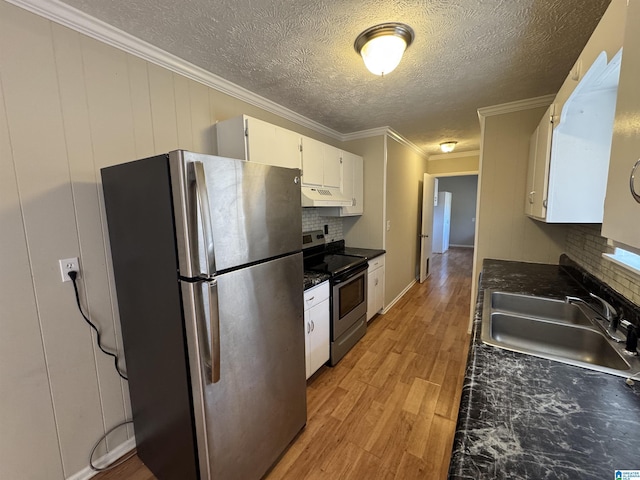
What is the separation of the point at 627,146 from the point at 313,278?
1855 mm

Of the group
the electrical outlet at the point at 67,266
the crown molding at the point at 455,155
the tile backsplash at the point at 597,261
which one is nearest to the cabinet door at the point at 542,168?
the tile backsplash at the point at 597,261

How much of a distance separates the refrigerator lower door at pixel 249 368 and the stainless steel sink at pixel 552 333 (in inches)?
Answer: 41.2

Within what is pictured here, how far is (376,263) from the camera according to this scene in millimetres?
3344

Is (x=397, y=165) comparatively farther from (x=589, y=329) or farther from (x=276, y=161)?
(x=589, y=329)

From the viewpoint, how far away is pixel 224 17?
1.38 meters

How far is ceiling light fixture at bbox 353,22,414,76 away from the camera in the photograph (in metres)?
1.47

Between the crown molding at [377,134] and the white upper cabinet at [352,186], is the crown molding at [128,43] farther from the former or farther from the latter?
the crown molding at [377,134]

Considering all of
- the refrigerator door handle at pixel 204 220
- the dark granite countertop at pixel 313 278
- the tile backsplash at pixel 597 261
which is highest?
the refrigerator door handle at pixel 204 220

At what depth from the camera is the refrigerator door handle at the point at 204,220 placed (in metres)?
1.06

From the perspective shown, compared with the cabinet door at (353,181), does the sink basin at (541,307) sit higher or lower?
lower

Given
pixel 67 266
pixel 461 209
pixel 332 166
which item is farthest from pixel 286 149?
pixel 461 209

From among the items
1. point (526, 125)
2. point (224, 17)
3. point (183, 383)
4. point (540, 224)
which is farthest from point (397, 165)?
point (183, 383)

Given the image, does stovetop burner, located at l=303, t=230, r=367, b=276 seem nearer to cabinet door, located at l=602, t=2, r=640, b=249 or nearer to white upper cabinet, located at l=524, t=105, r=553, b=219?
white upper cabinet, located at l=524, t=105, r=553, b=219

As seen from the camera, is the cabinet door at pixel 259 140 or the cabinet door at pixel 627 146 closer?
the cabinet door at pixel 627 146
